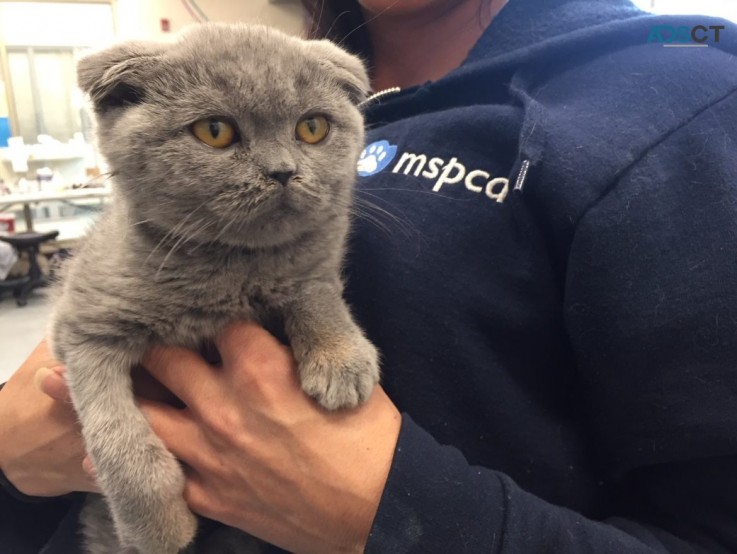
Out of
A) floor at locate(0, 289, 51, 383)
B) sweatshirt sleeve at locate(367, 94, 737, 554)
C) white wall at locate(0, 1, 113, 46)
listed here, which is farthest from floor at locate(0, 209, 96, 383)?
sweatshirt sleeve at locate(367, 94, 737, 554)

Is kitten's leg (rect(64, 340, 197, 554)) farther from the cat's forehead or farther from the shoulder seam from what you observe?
the shoulder seam

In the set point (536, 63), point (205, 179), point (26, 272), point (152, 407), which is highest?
point (536, 63)

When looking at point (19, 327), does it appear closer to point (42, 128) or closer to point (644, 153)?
point (42, 128)

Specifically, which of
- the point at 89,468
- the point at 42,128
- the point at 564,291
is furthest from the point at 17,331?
the point at 564,291

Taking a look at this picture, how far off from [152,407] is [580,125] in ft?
1.86

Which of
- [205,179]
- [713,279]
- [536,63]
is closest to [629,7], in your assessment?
[536,63]

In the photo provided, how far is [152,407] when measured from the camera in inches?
26.1

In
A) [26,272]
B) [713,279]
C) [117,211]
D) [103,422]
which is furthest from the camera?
[26,272]

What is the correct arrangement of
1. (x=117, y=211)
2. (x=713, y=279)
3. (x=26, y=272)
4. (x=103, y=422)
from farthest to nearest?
(x=26, y=272) → (x=117, y=211) → (x=103, y=422) → (x=713, y=279)

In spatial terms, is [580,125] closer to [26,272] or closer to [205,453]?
[205,453]

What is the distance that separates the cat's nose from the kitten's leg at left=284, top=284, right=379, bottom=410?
0.15 m

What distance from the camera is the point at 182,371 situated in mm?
633

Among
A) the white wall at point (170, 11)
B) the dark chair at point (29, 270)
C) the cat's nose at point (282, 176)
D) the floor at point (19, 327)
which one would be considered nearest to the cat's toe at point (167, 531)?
the cat's nose at point (282, 176)

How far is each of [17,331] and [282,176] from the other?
3.21m
